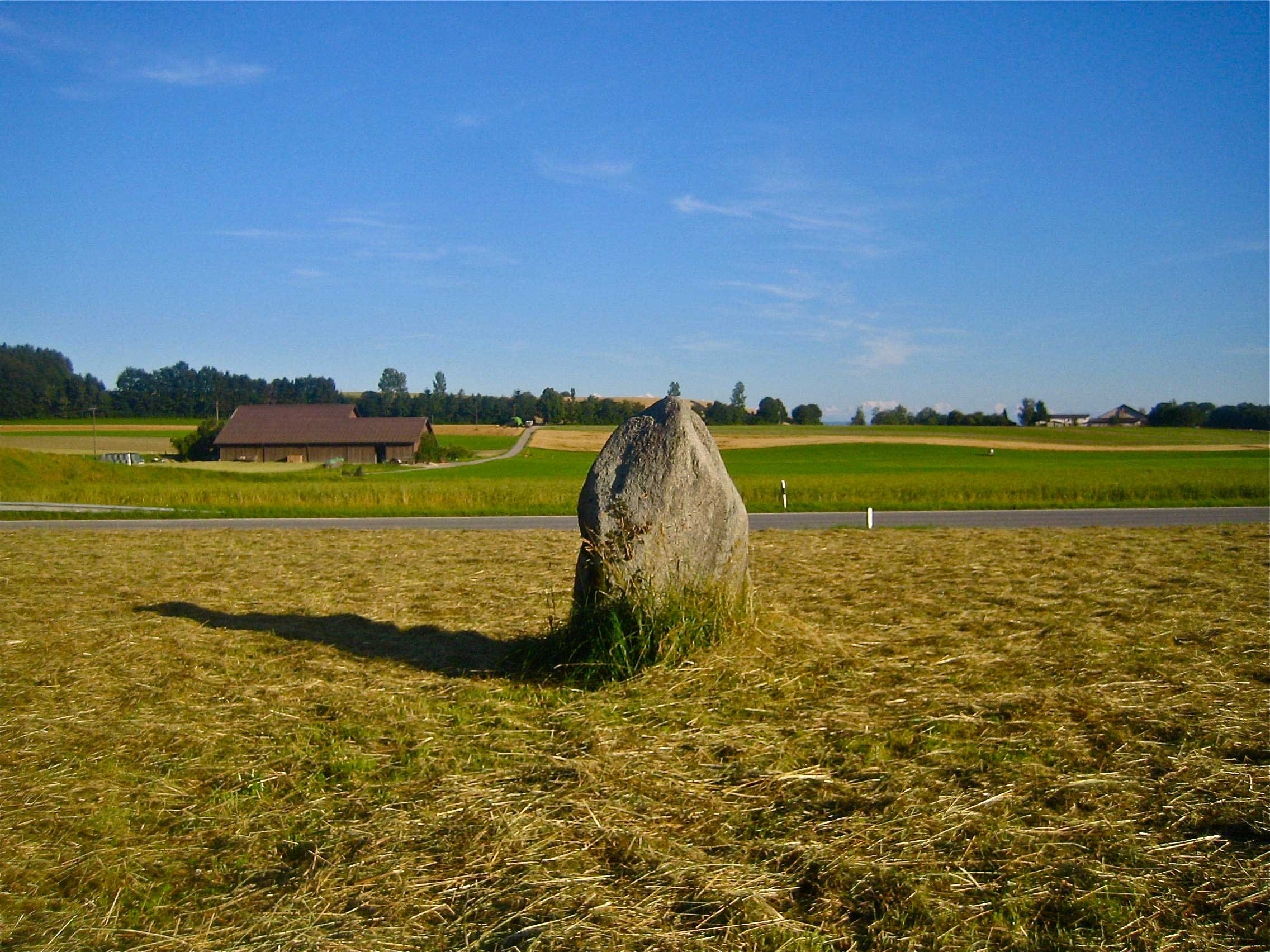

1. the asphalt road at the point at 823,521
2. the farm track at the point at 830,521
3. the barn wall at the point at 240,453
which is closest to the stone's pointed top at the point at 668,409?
the farm track at the point at 830,521

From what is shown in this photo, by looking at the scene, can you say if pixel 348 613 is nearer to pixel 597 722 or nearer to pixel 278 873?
pixel 597 722

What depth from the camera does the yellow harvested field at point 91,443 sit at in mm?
76438

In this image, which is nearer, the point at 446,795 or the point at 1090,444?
the point at 446,795

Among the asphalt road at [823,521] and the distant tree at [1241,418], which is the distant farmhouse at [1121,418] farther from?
the asphalt road at [823,521]

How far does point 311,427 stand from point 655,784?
264 ft

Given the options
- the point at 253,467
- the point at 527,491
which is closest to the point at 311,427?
the point at 253,467

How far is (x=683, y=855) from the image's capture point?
170 inches

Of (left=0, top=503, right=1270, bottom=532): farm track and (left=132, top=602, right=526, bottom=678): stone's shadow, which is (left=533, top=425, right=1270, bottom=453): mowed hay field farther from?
(left=132, top=602, right=526, bottom=678): stone's shadow


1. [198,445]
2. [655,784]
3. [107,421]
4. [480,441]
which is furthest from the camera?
[107,421]

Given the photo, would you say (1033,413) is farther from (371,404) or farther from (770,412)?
(371,404)

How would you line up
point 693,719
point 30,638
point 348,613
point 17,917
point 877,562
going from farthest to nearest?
1. point 877,562
2. point 348,613
3. point 30,638
4. point 693,719
5. point 17,917

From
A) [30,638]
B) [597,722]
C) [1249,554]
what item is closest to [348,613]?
[30,638]

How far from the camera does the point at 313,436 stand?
7988cm

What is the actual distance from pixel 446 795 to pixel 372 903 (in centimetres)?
113
